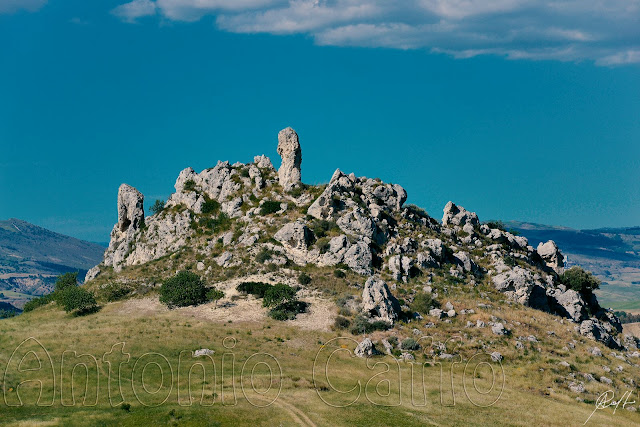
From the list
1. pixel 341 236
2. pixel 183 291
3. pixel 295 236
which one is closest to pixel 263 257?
pixel 295 236

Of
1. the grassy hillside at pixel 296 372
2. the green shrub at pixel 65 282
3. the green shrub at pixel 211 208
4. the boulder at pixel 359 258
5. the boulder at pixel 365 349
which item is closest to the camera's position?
the grassy hillside at pixel 296 372

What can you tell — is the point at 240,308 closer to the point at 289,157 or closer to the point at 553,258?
the point at 289,157

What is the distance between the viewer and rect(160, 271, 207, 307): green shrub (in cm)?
10000

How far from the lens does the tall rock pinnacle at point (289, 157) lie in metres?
127

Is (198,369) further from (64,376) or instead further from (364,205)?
(364,205)

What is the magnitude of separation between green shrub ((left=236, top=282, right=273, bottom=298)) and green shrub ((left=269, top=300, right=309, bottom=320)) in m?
6.15

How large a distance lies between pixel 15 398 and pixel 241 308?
38868 mm

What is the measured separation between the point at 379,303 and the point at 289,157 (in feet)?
157

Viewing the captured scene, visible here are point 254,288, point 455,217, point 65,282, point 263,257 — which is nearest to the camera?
point 254,288

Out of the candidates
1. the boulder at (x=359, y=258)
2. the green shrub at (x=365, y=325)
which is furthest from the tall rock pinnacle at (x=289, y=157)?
the green shrub at (x=365, y=325)

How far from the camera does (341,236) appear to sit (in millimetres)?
109938

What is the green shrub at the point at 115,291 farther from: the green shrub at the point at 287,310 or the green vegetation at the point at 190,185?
the green vegetation at the point at 190,185

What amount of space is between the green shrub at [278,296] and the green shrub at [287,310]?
22.4 inches
